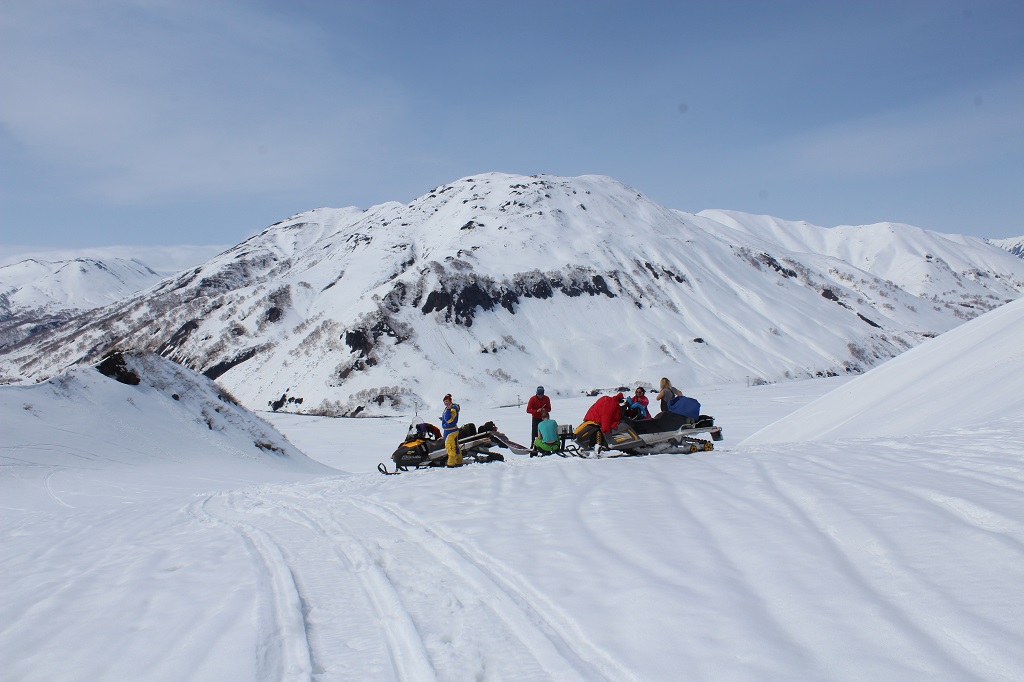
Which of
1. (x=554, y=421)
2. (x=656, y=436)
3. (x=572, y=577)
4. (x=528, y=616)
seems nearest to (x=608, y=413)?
(x=656, y=436)

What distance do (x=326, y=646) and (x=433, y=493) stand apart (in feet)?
19.2

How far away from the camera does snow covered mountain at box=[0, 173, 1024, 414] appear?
277 feet

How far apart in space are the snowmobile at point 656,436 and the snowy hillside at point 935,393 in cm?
446

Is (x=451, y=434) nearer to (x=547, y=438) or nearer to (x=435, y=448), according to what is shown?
(x=435, y=448)

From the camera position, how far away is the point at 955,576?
A: 14.6 feet

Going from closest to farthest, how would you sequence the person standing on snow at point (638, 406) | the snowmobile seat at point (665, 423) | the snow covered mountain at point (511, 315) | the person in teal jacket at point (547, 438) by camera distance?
the snowmobile seat at point (665, 423) → the person standing on snow at point (638, 406) → the person in teal jacket at point (547, 438) → the snow covered mountain at point (511, 315)

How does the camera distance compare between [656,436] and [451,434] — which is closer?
[656,436]

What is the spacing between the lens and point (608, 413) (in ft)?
44.3

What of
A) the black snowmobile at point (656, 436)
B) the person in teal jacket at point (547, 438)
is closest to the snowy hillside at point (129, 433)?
the person in teal jacket at point (547, 438)

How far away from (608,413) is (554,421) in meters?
1.83

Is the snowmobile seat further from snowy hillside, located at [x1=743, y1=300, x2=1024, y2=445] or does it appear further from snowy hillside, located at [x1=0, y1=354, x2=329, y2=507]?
snowy hillside, located at [x1=0, y1=354, x2=329, y2=507]

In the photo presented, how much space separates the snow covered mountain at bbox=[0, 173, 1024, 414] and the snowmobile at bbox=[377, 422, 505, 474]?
60030 millimetres

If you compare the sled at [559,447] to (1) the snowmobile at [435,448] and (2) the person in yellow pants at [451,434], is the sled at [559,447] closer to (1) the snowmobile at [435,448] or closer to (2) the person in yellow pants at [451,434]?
(1) the snowmobile at [435,448]

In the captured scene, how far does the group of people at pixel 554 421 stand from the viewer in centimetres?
1356
